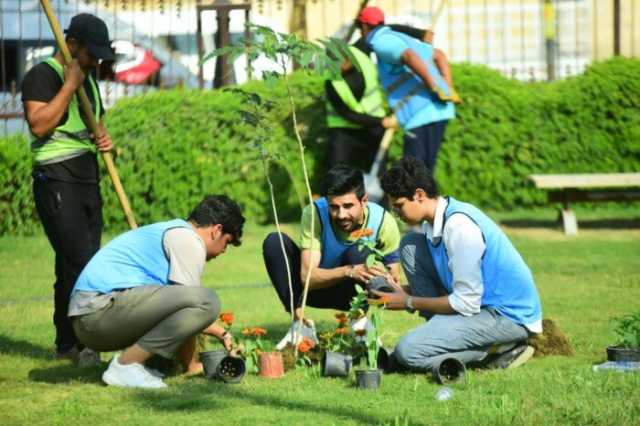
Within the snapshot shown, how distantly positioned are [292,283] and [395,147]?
18.4 ft

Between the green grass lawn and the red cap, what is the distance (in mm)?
3197

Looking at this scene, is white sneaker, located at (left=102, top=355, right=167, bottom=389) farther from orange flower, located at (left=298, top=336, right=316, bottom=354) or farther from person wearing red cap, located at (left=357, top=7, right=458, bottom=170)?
person wearing red cap, located at (left=357, top=7, right=458, bottom=170)

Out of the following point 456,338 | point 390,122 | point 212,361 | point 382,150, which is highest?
point 390,122

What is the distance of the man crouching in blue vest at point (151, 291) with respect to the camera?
6.80 metres

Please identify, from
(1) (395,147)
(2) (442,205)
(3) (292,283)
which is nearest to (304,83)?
(1) (395,147)

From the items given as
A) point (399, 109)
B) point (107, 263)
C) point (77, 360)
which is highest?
point (399, 109)

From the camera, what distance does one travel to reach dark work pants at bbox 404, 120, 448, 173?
12.0 m

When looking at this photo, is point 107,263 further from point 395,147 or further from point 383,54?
point 395,147

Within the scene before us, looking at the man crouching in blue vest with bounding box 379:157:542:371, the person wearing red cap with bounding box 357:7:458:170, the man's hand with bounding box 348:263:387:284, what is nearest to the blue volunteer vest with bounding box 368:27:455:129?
the person wearing red cap with bounding box 357:7:458:170

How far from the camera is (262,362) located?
7172 millimetres

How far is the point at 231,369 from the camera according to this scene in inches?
Answer: 277

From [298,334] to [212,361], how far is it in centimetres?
58

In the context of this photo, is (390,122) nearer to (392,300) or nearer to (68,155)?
(68,155)

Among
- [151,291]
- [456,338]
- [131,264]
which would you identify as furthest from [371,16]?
[151,291]
